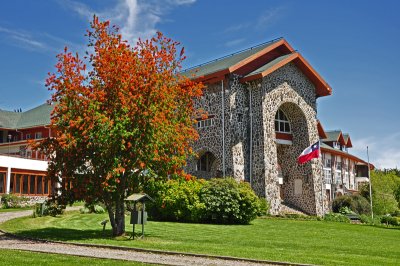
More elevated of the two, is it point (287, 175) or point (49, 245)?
point (287, 175)

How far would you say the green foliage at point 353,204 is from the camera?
4328cm

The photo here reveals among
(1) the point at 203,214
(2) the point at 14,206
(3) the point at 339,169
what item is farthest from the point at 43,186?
(3) the point at 339,169

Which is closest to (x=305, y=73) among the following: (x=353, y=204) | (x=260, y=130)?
(x=260, y=130)

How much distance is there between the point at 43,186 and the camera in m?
38.8

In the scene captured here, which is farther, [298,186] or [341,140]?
[341,140]

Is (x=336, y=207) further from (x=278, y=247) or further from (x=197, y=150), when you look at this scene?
(x=278, y=247)

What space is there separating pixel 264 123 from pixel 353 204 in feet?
57.7

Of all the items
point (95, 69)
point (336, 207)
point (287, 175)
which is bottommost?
point (336, 207)

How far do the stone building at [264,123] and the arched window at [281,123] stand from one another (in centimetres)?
8

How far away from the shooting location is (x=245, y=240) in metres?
17.0

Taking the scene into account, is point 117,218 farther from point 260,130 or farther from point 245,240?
point 260,130

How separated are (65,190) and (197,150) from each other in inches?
665

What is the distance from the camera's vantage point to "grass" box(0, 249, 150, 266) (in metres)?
10.2

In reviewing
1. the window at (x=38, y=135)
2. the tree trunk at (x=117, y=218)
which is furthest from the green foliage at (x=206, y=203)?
the window at (x=38, y=135)
